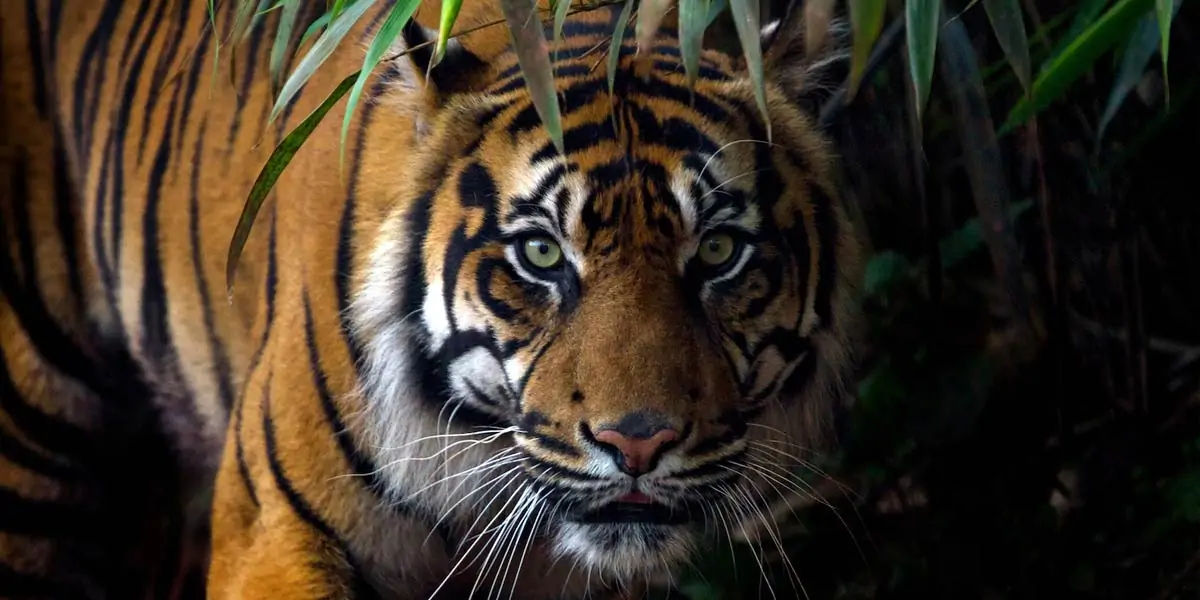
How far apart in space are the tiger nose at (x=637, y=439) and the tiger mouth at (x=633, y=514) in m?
0.11

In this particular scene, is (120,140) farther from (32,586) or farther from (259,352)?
(32,586)

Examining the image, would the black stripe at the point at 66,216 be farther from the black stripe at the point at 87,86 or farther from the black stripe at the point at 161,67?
the black stripe at the point at 161,67

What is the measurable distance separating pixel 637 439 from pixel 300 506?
0.44 meters

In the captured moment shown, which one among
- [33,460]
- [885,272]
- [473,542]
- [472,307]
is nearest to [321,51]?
[472,307]

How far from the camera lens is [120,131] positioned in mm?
2020

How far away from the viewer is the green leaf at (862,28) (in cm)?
121

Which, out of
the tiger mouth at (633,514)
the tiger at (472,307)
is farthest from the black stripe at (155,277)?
the tiger mouth at (633,514)

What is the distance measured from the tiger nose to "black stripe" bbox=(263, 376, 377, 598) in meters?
0.39

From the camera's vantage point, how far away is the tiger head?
144cm

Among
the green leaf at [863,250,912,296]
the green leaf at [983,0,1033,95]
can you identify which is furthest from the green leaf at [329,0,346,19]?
the green leaf at [863,250,912,296]

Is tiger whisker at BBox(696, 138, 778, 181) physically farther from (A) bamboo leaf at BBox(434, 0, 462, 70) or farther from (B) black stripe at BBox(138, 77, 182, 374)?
(B) black stripe at BBox(138, 77, 182, 374)

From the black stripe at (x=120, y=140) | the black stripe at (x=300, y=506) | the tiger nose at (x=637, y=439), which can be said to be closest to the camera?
the tiger nose at (x=637, y=439)

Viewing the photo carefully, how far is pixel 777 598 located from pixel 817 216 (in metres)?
0.83

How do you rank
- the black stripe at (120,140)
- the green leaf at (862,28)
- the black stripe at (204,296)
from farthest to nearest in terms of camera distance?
the black stripe at (120,140), the black stripe at (204,296), the green leaf at (862,28)
